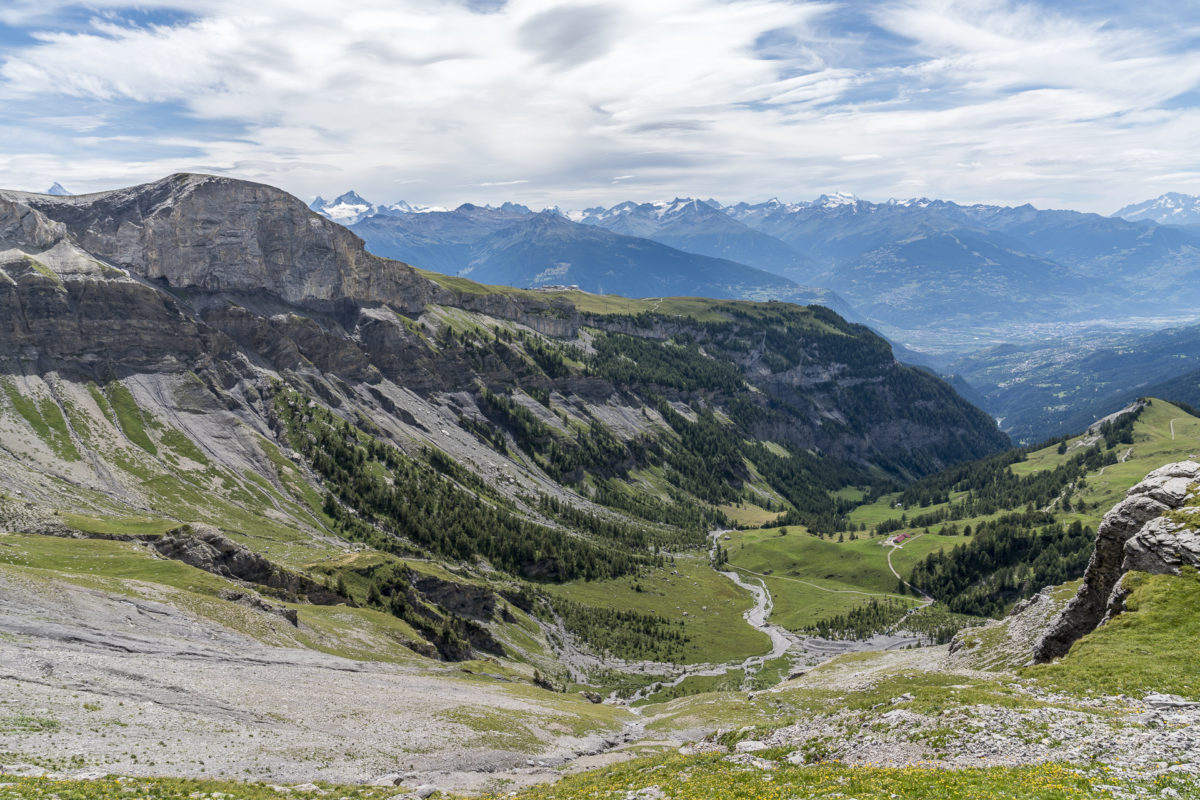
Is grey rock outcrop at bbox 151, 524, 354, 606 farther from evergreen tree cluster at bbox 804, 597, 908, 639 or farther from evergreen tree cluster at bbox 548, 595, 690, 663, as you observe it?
evergreen tree cluster at bbox 804, 597, 908, 639

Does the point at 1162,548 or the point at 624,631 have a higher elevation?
the point at 1162,548

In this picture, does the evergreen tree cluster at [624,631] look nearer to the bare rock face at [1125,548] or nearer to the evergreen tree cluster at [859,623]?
the evergreen tree cluster at [859,623]

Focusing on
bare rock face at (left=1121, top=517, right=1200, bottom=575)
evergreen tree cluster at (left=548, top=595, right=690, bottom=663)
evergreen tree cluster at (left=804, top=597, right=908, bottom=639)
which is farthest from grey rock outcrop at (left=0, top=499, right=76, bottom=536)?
evergreen tree cluster at (left=804, top=597, right=908, bottom=639)

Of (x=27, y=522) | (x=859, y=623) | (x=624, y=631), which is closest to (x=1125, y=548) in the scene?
(x=624, y=631)

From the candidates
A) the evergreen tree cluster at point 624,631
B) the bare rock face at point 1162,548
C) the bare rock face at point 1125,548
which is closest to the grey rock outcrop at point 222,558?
the evergreen tree cluster at point 624,631

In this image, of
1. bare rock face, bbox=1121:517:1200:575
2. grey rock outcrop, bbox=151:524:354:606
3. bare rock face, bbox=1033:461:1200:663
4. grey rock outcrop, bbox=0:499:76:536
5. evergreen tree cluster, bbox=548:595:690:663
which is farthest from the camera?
evergreen tree cluster, bbox=548:595:690:663

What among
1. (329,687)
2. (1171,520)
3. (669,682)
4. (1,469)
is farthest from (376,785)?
(1,469)

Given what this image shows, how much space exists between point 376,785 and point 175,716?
1719cm

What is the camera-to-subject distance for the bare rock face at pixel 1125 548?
51062 millimetres

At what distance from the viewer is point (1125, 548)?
5347 cm

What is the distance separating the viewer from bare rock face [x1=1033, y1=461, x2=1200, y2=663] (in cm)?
5106

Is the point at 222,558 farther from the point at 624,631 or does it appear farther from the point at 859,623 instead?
the point at 859,623

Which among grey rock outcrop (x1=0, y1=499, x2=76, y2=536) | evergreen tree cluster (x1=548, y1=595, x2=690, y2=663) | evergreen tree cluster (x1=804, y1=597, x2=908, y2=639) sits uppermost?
grey rock outcrop (x1=0, y1=499, x2=76, y2=536)

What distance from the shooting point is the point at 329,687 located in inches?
2601
